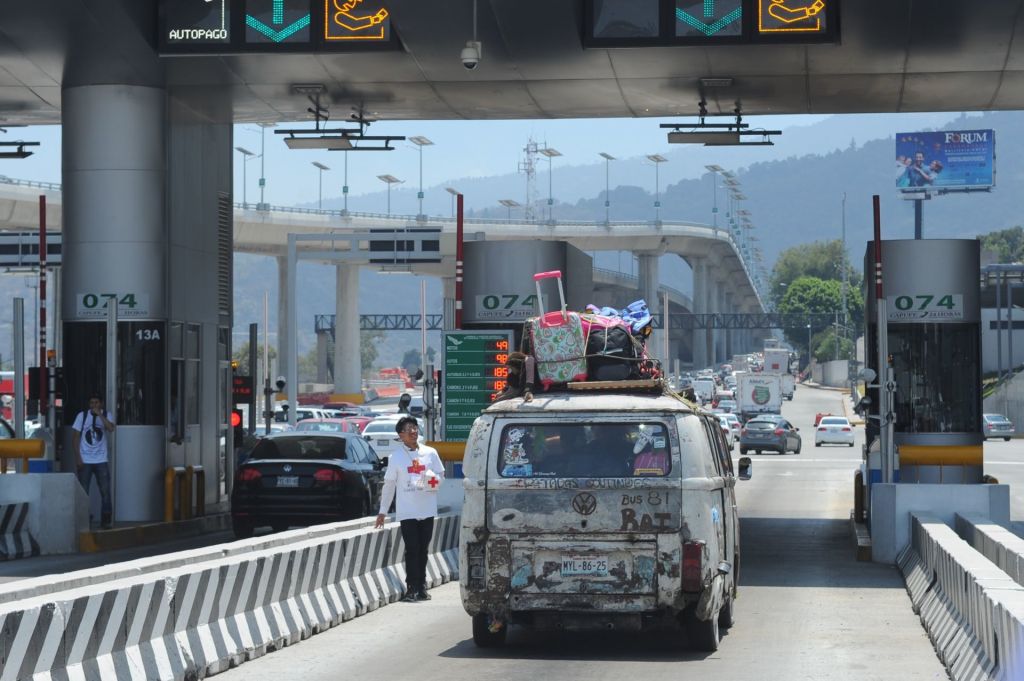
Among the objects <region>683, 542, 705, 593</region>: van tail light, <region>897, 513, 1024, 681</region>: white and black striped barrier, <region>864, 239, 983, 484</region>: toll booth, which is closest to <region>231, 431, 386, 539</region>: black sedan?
<region>864, 239, 983, 484</region>: toll booth

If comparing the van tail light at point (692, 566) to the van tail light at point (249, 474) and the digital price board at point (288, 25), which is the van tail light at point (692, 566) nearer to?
the digital price board at point (288, 25)

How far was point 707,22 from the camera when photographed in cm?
1877

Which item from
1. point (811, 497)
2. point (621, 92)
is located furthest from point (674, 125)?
point (811, 497)

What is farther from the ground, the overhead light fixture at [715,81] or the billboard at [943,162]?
the billboard at [943,162]

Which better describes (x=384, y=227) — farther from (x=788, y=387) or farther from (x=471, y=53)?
(x=471, y=53)

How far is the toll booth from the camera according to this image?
952 inches

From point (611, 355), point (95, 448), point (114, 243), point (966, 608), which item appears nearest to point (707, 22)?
point (611, 355)

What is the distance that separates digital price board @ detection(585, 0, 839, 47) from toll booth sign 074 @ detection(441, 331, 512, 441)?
267 inches

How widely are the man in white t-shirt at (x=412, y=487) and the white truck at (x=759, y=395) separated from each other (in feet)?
265

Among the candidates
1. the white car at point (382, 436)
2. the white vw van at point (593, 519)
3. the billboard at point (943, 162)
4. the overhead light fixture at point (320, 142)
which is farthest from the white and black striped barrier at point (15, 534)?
the billboard at point (943, 162)

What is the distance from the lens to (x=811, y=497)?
117ft

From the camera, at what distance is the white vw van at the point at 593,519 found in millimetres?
11648

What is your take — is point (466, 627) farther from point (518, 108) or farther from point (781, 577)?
point (518, 108)

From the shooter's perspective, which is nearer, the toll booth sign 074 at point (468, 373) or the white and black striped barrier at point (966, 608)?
the white and black striped barrier at point (966, 608)
